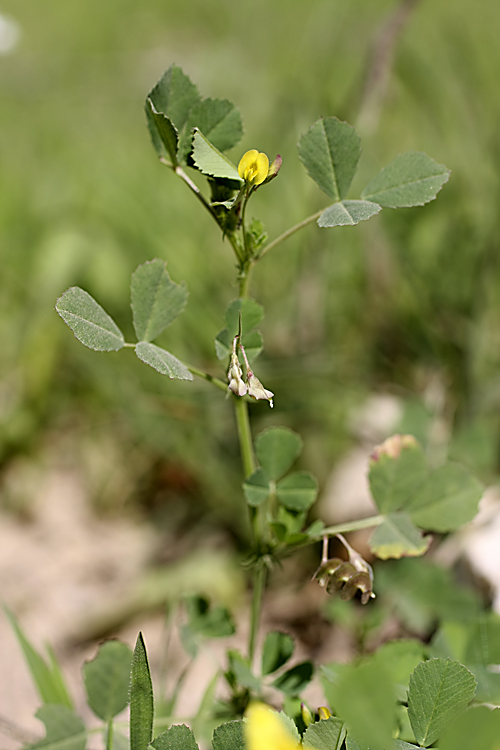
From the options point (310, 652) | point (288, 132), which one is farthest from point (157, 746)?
point (288, 132)

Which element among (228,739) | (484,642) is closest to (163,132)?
(228,739)

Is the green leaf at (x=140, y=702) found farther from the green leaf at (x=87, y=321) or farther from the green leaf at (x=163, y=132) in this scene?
the green leaf at (x=163, y=132)

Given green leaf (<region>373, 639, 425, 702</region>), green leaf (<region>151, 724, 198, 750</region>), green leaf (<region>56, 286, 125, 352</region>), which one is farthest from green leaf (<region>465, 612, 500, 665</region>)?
green leaf (<region>56, 286, 125, 352</region>)

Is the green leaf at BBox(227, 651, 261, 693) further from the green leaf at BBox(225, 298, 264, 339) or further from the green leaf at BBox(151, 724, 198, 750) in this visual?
the green leaf at BBox(225, 298, 264, 339)

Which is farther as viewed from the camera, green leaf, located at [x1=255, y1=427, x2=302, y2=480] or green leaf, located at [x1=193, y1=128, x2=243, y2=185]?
green leaf, located at [x1=255, y1=427, x2=302, y2=480]

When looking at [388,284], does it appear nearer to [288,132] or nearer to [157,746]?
[288,132]

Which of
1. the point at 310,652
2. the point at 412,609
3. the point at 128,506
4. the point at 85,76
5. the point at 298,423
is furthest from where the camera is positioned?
the point at 85,76

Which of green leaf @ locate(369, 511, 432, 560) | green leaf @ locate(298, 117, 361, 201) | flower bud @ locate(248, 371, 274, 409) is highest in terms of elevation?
green leaf @ locate(298, 117, 361, 201)

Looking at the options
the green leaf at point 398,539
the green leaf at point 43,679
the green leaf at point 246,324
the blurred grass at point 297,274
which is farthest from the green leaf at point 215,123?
the blurred grass at point 297,274
